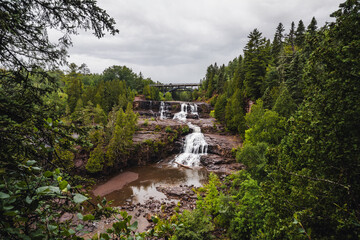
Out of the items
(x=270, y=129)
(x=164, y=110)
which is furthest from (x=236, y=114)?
(x=164, y=110)

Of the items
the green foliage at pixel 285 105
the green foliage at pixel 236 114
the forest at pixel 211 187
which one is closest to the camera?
the forest at pixel 211 187

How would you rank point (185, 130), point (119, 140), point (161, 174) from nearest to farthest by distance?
point (119, 140) < point (161, 174) < point (185, 130)

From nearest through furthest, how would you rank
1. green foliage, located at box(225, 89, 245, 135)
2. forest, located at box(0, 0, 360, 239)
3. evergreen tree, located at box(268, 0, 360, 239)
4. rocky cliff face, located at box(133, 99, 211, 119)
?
forest, located at box(0, 0, 360, 239) → evergreen tree, located at box(268, 0, 360, 239) → green foliage, located at box(225, 89, 245, 135) → rocky cliff face, located at box(133, 99, 211, 119)

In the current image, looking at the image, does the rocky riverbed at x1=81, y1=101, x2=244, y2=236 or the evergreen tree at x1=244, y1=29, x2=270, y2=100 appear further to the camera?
the evergreen tree at x1=244, y1=29, x2=270, y2=100

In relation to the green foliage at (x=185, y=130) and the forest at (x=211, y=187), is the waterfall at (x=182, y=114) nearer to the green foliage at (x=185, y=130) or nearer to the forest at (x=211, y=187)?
the green foliage at (x=185, y=130)

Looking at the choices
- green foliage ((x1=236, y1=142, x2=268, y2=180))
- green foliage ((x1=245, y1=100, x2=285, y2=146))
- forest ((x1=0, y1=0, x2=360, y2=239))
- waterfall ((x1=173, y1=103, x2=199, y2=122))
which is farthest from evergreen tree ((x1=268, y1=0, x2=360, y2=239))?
waterfall ((x1=173, y1=103, x2=199, y2=122))

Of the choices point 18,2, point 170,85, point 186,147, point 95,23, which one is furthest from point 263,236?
point 170,85

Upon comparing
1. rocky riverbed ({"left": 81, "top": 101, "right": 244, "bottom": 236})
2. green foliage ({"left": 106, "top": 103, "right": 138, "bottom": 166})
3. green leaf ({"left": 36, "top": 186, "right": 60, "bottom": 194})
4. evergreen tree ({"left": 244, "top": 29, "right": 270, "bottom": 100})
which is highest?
evergreen tree ({"left": 244, "top": 29, "right": 270, "bottom": 100})

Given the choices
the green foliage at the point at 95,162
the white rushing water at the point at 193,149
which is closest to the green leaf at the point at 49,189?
the green foliage at the point at 95,162

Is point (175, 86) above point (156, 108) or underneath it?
above

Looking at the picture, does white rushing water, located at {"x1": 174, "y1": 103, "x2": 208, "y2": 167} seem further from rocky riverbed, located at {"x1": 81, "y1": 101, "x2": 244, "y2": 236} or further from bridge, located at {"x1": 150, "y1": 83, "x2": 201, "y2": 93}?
bridge, located at {"x1": 150, "y1": 83, "x2": 201, "y2": 93}

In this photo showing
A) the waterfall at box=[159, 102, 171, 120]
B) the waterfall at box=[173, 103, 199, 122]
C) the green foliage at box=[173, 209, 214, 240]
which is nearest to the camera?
the green foliage at box=[173, 209, 214, 240]

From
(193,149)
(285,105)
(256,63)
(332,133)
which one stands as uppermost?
(256,63)

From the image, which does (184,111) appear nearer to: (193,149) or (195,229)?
(193,149)
